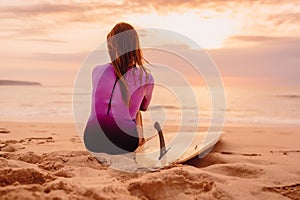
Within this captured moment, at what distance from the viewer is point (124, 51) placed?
3.38 m

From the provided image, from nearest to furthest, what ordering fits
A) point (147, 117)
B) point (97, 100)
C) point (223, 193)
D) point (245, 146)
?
point (223, 193)
point (97, 100)
point (245, 146)
point (147, 117)

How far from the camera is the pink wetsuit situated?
3354 millimetres

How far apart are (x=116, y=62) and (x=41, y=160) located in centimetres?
101

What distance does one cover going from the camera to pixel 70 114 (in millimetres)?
10406

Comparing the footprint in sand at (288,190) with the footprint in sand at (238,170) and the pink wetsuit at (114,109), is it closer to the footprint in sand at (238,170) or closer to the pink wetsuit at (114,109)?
the footprint in sand at (238,170)

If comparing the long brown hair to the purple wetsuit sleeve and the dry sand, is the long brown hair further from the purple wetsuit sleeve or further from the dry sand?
the dry sand

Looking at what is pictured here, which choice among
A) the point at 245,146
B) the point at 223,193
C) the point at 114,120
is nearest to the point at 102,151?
the point at 114,120

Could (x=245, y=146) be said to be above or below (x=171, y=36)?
below

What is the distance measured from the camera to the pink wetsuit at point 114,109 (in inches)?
132

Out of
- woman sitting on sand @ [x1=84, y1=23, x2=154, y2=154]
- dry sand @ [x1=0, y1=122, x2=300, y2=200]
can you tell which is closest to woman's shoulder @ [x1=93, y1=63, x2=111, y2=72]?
woman sitting on sand @ [x1=84, y1=23, x2=154, y2=154]

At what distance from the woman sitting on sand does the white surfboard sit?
20 centimetres

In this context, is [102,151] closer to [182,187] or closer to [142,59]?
[142,59]

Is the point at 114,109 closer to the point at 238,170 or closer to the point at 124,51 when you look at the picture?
the point at 124,51

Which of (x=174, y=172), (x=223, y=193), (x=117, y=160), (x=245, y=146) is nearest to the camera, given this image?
(x=223, y=193)
